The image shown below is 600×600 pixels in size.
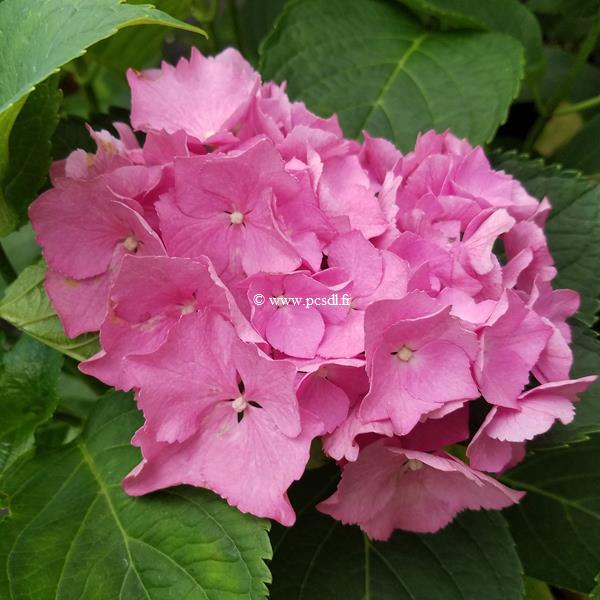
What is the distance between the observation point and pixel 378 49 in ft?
3.08

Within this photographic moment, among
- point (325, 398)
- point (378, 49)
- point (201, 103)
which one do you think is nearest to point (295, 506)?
point (325, 398)

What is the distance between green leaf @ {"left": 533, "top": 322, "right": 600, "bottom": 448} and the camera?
668mm

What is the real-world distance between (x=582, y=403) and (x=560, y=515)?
0.84 feet

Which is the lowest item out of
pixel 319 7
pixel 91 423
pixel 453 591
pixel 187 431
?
pixel 453 591

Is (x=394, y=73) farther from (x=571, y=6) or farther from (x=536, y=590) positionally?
(x=536, y=590)

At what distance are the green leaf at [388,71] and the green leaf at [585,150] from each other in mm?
213

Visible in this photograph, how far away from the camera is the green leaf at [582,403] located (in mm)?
668

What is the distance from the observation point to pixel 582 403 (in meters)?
0.71

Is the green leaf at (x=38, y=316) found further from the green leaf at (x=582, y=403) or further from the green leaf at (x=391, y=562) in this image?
the green leaf at (x=582, y=403)

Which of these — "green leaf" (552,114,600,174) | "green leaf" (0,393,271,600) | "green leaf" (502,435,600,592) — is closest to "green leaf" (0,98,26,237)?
"green leaf" (0,393,271,600)

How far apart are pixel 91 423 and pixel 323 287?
1.05 ft

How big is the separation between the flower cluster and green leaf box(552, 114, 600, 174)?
457mm

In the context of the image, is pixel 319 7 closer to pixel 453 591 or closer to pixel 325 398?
pixel 325 398

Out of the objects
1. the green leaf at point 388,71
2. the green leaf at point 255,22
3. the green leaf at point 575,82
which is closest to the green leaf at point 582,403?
the green leaf at point 388,71
